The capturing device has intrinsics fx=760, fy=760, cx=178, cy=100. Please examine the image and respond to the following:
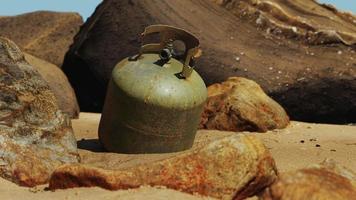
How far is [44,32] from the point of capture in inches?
594

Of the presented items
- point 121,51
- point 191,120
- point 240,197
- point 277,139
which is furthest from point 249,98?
point 240,197

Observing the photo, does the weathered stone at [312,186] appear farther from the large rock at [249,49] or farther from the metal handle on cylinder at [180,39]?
the large rock at [249,49]

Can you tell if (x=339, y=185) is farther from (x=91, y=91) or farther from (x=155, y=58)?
(x=91, y=91)

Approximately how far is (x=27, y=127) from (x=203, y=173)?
2.02 m

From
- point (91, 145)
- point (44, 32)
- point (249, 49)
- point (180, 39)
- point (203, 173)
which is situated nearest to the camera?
point (203, 173)

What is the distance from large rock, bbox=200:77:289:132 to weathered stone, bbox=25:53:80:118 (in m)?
2.58

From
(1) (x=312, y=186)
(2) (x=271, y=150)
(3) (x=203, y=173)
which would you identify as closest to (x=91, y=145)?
(2) (x=271, y=150)

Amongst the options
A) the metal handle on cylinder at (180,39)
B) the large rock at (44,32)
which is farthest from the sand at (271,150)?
the large rock at (44,32)

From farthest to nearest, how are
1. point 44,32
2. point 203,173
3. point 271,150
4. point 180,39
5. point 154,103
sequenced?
1. point 44,32
2. point 271,150
3. point 180,39
4. point 154,103
5. point 203,173

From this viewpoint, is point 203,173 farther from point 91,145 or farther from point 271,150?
point 91,145

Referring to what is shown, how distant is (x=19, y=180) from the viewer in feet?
21.2

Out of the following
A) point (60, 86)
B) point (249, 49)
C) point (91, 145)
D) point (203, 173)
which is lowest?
point (60, 86)

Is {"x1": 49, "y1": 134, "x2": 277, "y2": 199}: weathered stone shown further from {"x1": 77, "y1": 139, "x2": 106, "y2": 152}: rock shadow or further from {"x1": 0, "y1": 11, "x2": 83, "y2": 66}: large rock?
{"x1": 0, "y1": 11, "x2": 83, "y2": 66}: large rock

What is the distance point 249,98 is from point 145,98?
2771 millimetres
